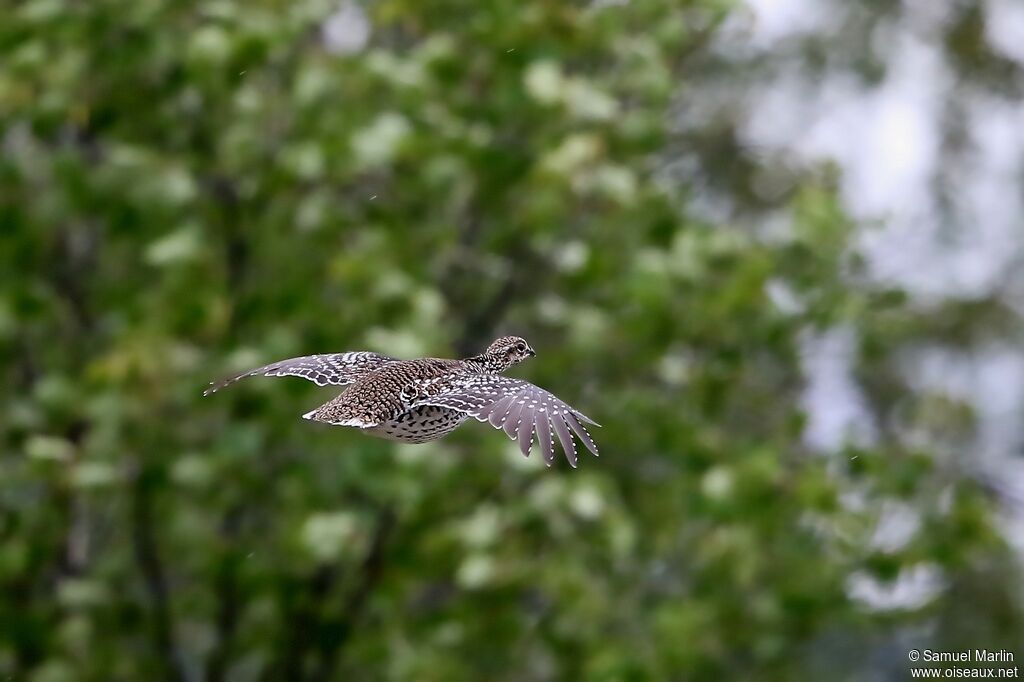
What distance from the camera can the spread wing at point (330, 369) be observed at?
3.63 m

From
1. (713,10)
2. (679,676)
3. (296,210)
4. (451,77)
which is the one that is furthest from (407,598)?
(713,10)

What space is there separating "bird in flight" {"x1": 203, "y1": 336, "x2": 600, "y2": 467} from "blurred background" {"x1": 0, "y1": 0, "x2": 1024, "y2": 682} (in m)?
2.98

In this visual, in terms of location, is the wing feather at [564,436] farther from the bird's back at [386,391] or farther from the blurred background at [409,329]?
the blurred background at [409,329]

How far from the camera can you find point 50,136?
7910 mm

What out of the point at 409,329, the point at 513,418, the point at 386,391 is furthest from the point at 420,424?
the point at 409,329

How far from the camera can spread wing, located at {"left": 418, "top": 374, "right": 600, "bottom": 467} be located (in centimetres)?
294

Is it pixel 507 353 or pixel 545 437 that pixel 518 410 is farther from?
pixel 507 353

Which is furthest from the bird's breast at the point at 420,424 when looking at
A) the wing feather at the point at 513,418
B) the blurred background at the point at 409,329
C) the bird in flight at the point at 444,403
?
the blurred background at the point at 409,329

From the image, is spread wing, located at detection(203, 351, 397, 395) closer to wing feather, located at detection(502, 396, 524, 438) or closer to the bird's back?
the bird's back

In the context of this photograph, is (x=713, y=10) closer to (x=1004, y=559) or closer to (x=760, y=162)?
(x=760, y=162)

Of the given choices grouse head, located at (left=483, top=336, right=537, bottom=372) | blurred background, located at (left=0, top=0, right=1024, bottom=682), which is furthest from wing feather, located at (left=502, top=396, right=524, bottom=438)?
blurred background, located at (left=0, top=0, right=1024, bottom=682)

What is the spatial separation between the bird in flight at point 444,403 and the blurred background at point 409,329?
9.78 feet

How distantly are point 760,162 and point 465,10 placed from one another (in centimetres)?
296

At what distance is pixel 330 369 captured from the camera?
3.77m
